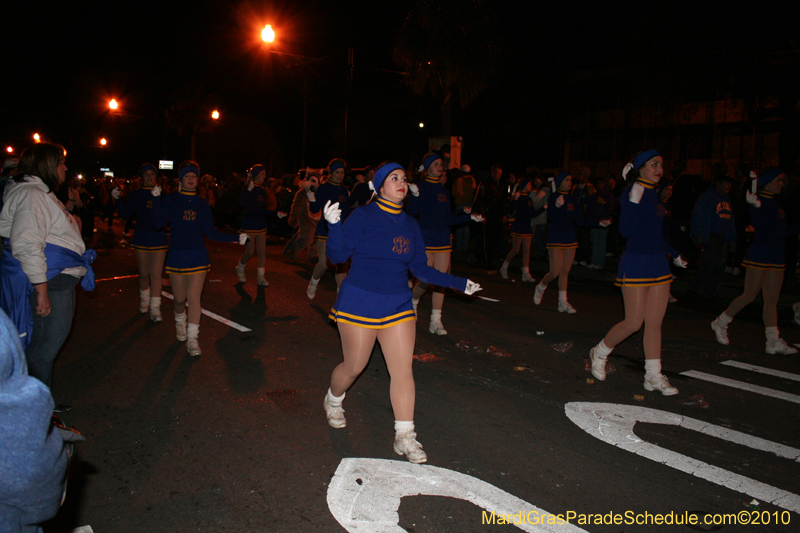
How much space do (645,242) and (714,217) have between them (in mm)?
3795

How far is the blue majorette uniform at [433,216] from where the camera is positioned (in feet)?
24.1

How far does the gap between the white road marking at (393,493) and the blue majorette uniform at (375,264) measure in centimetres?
97

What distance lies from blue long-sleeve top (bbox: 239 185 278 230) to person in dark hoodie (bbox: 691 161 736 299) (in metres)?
6.97

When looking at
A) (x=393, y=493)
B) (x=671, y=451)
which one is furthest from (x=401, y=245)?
(x=671, y=451)

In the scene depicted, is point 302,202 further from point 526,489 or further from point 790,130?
point 790,130

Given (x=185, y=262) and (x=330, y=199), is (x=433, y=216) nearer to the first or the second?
(x=330, y=199)

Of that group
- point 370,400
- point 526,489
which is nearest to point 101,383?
point 370,400

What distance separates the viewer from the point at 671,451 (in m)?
4.16

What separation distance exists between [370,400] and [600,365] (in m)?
2.39

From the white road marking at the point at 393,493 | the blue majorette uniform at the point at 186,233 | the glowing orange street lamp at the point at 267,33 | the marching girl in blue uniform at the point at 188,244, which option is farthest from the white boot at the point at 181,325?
the glowing orange street lamp at the point at 267,33

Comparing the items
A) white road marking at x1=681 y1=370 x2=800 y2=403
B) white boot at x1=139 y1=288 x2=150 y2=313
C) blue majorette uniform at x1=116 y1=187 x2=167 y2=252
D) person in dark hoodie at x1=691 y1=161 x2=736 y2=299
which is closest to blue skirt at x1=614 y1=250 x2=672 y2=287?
white road marking at x1=681 y1=370 x2=800 y2=403

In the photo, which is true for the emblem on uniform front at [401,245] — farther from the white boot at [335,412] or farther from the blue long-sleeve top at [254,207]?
the blue long-sleeve top at [254,207]

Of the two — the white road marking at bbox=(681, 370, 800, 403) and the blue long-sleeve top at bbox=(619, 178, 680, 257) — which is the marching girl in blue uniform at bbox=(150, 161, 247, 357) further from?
the white road marking at bbox=(681, 370, 800, 403)

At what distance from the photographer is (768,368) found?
630cm
